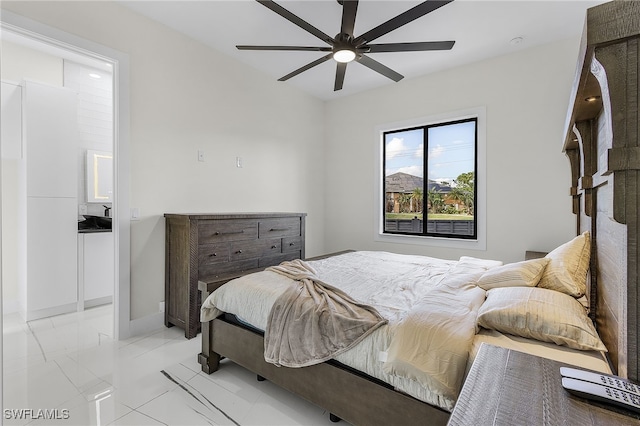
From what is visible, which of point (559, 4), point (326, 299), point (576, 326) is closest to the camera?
point (576, 326)

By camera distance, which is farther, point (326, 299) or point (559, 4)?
point (559, 4)

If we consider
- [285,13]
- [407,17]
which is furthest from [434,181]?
[285,13]

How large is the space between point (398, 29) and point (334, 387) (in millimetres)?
3056

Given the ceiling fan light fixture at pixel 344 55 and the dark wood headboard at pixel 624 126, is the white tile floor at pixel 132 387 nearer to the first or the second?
the dark wood headboard at pixel 624 126

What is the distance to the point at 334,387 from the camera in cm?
153

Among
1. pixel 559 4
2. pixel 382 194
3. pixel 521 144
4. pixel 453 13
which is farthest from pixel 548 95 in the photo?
pixel 382 194

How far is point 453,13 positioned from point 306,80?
2058 mm

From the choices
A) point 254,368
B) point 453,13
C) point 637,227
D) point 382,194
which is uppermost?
point 453,13

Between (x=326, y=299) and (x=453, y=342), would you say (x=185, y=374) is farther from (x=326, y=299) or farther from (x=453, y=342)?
(x=453, y=342)

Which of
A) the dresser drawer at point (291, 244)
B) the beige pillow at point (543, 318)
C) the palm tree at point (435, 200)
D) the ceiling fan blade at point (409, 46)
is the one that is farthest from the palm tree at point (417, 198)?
the beige pillow at point (543, 318)

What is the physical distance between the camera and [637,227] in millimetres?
656

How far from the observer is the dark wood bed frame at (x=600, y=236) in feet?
2.17

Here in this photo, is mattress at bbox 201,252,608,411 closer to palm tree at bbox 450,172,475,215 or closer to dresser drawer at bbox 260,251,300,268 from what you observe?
dresser drawer at bbox 260,251,300,268

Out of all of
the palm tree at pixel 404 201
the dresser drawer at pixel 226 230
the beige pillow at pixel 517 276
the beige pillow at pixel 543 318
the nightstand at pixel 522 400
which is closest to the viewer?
the nightstand at pixel 522 400
